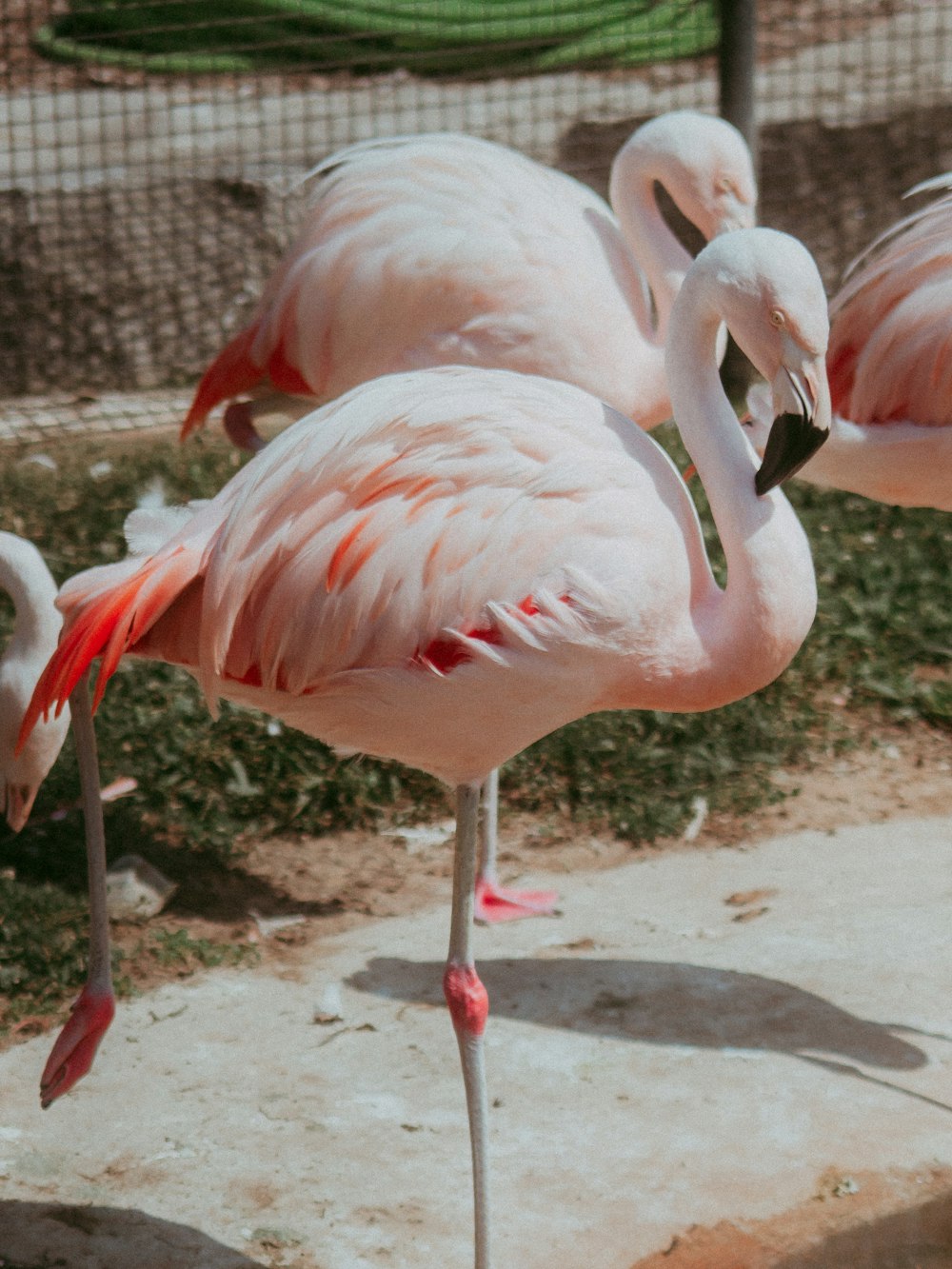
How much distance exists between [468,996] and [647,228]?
2.21 m

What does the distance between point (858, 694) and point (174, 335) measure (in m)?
3.30

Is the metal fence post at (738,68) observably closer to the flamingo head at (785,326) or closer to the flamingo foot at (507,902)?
the flamingo foot at (507,902)

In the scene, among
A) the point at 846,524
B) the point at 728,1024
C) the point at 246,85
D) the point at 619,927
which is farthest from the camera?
the point at 246,85

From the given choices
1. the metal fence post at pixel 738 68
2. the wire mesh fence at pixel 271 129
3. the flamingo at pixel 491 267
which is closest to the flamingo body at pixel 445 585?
the flamingo at pixel 491 267

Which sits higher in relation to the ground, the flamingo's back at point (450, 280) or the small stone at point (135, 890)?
the flamingo's back at point (450, 280)

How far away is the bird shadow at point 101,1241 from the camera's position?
102 inches

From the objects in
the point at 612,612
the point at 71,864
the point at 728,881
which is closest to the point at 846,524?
the point at 728,881

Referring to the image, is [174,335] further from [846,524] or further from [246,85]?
[846,524]

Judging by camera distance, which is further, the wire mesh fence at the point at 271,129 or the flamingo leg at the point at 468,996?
the wire mesh fence at the point at 271,129

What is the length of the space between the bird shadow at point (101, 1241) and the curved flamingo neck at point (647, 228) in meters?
2.39

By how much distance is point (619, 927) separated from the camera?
3.55m

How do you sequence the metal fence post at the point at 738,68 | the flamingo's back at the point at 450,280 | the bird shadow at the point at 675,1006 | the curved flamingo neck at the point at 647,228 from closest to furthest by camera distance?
the bird shadow at the point at 675,1006 < the flamingo's back at the point at 450,280 < the curved flamingo neck at the point at 647,228 < the metal fence post at the point at 738,68

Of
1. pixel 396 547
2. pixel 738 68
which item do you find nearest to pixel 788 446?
pixel 396 547

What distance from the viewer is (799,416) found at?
100 inches
